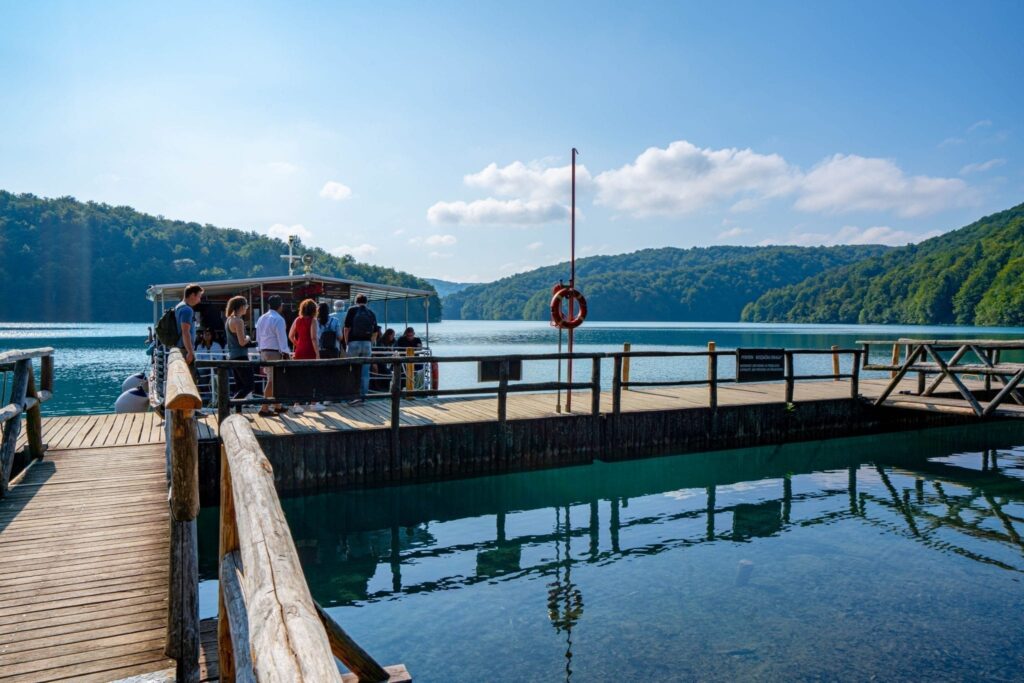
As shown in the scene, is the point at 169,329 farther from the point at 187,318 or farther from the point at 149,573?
the point at 149,573

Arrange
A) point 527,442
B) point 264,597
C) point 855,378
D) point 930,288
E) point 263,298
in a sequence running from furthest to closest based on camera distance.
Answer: point 930,288
point 263,298
point 855,378
point 527,442
point 264,597

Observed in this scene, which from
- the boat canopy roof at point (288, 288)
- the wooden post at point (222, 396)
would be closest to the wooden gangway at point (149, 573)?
the wooden post at point (222, 396)

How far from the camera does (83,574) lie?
14.5 ft

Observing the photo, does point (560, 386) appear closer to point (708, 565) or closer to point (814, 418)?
point (708, 565)

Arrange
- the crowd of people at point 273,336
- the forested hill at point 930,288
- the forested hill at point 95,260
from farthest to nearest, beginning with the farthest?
the forested hill at point 930,288
the forested hill at point 95,260
the crowd of people at point 273,336

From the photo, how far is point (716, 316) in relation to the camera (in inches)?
6545

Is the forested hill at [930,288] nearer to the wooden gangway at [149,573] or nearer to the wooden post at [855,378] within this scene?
the wooden post at [855,378]

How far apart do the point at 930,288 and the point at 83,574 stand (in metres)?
122

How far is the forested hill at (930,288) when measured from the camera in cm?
9338

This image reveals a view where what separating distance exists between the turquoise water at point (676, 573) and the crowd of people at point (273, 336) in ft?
6.48

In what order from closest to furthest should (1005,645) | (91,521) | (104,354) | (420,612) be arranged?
(91,521)
(1005,645)
(420,612)
(104,354)

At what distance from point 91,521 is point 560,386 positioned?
6247 millimetres

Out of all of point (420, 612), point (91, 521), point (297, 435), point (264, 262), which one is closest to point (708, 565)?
point (420, 612)

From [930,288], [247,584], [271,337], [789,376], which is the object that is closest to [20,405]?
[271,337]
